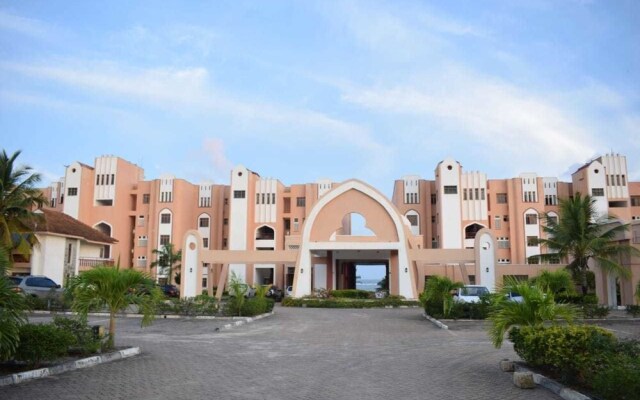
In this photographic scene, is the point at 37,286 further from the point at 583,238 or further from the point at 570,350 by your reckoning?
the point at 583,238

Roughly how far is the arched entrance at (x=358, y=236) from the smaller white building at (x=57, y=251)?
13.0m

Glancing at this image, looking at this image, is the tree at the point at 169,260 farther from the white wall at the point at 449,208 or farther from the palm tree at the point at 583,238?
the palm tree at the point at 583,238

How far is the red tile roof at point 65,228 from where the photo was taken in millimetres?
34188

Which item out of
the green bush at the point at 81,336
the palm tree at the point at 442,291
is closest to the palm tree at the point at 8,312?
the green bush at the point at 81,336

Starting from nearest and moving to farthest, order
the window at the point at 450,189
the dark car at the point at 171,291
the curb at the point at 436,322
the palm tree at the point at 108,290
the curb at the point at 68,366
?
1. the curb at the point at 68,366
2. the palm tree at the point at 108,290
3. the curb at the point at 436,322
4. the dark car at the point at 171,291
5. the window at the point at 450,189

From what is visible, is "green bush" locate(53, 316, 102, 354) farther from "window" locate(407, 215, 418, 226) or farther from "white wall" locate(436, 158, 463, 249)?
"window" locate(407, 215, 418, 226)

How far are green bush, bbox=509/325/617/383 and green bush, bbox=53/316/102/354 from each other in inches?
333

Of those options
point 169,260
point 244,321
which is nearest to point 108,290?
point 244,321

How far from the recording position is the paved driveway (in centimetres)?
823

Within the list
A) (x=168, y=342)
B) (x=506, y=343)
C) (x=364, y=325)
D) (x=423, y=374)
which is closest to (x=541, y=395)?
(x=423, y=374)

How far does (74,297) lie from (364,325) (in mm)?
11594

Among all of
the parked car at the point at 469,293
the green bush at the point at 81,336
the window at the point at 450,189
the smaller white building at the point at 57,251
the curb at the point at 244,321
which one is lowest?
the curb at the point at 244,321

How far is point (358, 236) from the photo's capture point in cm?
3766

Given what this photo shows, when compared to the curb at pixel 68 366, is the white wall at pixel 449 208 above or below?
above
